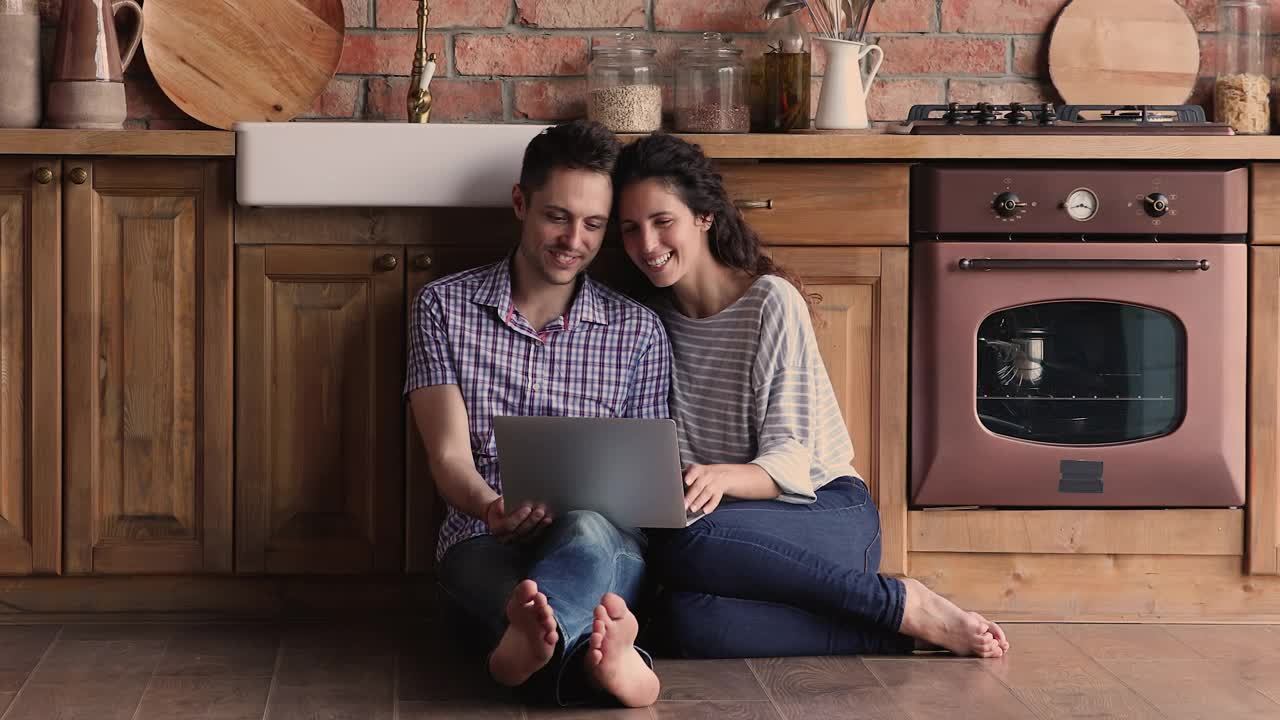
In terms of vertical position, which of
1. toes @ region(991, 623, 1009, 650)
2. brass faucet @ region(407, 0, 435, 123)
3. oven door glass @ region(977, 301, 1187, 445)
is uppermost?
brass faucet @ region(407, 0, 435, 123)

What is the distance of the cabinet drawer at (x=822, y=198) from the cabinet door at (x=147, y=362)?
0.83 meters

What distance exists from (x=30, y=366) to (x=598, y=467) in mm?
969

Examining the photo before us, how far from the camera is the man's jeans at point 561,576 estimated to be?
1598 millimetres

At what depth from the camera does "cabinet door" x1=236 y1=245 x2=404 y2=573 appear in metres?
2.07

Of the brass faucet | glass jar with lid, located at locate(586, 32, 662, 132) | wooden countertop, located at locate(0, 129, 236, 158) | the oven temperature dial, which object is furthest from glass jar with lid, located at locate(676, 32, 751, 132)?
wooden countertop, located at locate(0, 129, 236, 158)

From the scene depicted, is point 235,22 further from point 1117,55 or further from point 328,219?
point 1117,55

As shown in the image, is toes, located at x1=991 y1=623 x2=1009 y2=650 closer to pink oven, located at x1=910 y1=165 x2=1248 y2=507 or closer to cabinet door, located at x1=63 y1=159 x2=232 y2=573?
pink oven, located at x1=910 y1=165 x2=1248 y2=507

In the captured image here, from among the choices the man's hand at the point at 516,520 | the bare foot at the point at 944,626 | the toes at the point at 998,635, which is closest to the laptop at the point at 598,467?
the man's hand at the point at 516,520

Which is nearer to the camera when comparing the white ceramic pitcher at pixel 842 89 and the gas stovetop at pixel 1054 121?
the gas stovetop at pixel 1054 121

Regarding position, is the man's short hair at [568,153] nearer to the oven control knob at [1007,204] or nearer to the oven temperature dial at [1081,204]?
the oven control knob at [1007,204]

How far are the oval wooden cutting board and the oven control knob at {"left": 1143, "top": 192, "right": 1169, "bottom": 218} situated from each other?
58.6 inches

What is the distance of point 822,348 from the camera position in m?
2.11

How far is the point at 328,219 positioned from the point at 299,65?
A: 0.50 meters

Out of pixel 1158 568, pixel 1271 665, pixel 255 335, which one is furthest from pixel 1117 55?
pixel 255 335
